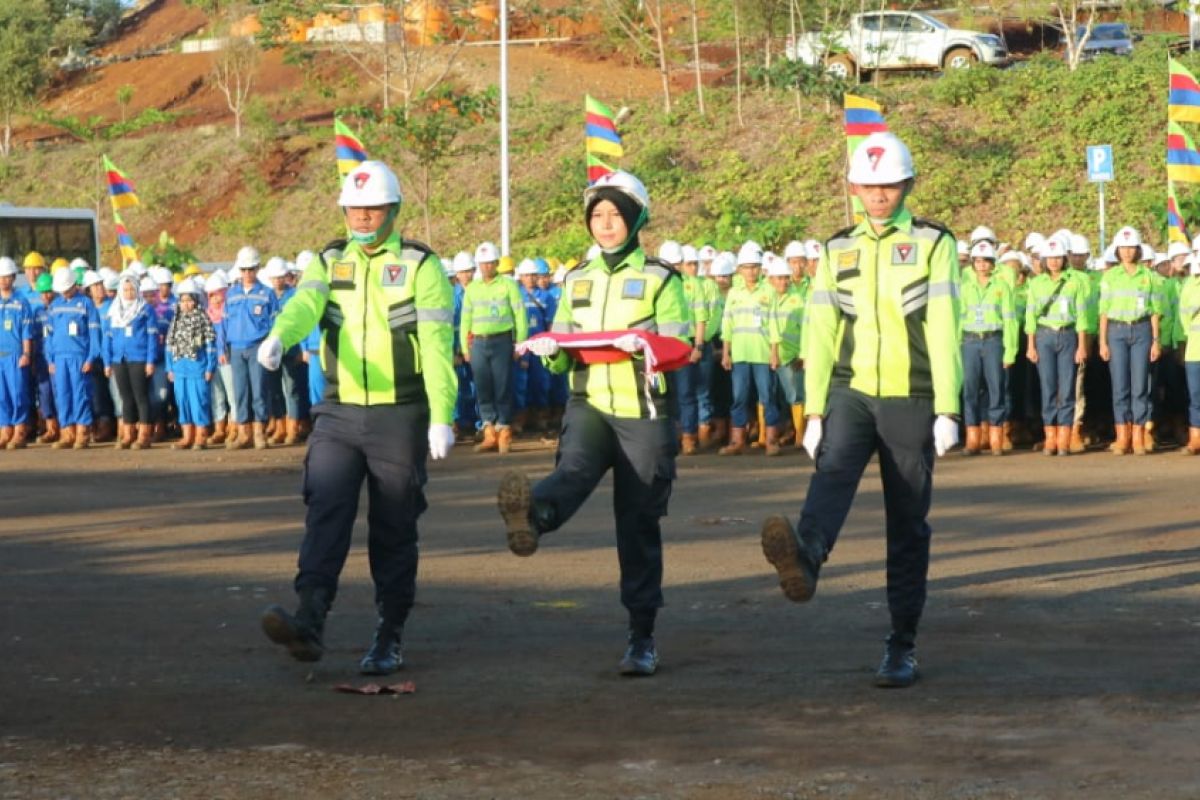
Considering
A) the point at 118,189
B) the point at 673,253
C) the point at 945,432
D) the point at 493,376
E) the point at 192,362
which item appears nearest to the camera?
the point at 945,432

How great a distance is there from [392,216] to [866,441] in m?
2.28

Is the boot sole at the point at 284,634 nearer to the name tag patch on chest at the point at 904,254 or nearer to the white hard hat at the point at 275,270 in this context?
the name tag patch on chest at the point at 904,254

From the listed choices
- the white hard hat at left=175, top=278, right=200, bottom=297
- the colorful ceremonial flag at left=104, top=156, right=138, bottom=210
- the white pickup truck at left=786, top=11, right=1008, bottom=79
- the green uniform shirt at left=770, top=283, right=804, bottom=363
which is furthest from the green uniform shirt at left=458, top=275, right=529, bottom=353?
the white pickup truck at left=786, top=11, right=1008, bottom=79

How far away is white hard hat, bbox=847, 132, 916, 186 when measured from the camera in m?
8.53

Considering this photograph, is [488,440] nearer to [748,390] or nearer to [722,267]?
[748,390]

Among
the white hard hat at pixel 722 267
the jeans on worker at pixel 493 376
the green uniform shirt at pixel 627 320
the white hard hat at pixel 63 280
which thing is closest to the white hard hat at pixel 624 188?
the green uniform shirt at pixel 627 320

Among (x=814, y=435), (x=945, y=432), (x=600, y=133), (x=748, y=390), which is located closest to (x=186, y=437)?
(x=748, y=390)

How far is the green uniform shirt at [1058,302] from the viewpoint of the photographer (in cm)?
2052

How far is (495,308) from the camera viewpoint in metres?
22.1

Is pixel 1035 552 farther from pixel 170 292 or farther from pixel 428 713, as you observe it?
pixel 170 292

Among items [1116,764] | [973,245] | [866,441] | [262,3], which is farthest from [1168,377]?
[262,3]

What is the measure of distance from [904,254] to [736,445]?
Answer: 12.9 m

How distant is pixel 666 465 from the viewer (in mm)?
8938

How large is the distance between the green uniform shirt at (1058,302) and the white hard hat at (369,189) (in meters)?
12.7
